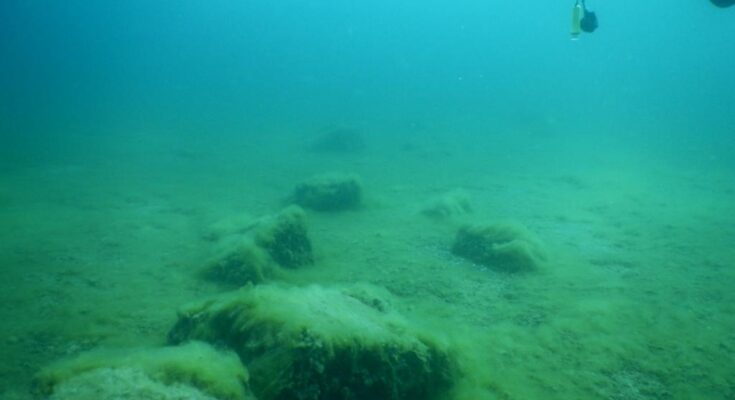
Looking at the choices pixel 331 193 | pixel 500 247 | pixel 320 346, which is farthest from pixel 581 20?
pixel 331 193

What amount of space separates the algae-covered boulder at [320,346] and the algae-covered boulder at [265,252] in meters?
2.61

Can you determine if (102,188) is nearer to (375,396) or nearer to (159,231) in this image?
(159,231)

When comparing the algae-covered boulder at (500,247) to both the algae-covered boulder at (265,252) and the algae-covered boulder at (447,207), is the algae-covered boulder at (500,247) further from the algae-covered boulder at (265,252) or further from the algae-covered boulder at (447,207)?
the algae-covered boulder at (265,252)

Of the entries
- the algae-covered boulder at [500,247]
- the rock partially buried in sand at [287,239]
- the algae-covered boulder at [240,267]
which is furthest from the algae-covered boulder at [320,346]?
the algae-covered boulder at [500,247]

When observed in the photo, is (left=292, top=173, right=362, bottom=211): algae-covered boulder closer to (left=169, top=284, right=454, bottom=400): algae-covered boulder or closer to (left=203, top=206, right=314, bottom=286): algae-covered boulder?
(left=203, top=206, right=314, bottom=286): algae-covered boulder

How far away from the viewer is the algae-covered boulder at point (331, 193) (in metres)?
12.6

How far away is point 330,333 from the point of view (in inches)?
151

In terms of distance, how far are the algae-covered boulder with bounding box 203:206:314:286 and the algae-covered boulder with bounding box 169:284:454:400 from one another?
2.61 metres

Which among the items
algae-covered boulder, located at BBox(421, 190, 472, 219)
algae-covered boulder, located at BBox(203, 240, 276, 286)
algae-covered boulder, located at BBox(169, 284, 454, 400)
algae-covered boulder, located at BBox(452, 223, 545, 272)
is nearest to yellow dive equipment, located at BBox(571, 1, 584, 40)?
algae-covered boulder, located at BBox(452, 223, 545, 272)

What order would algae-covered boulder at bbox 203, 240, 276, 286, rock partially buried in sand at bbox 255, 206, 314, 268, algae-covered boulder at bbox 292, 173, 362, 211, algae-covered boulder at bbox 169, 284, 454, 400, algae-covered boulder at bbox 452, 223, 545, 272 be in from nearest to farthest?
algae-covered boulder at bbox 169, 284, 454, 400
algae-covered boulder at bbox 203, 240, 276, 286
rock partially buried in sand at bbox 255, 206, 314, 268
algae-covered boulder at bbox 452, 223, 545, 272
algae-covered boulder at bbox 292, 173, 362, 211

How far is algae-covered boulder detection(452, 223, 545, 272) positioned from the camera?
8.58m

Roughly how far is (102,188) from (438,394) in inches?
547

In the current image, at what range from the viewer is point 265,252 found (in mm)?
8148

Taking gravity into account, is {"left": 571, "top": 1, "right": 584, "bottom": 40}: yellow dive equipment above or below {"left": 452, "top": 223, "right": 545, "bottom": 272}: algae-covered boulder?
above
